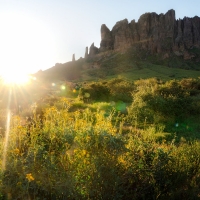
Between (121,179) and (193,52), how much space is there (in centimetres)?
15281

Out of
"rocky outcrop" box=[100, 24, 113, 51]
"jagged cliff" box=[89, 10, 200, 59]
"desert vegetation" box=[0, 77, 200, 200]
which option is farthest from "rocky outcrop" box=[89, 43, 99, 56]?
"desert vegetation" box=[0, 77, 200, 200]

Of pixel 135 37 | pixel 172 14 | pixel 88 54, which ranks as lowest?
pixel 88 54

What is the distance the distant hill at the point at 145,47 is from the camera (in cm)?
12475

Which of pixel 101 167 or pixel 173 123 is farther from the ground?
pixel 101 167

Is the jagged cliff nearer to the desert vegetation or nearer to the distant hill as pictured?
the distant hill

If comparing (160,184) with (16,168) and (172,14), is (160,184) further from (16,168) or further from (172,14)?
(172,14)

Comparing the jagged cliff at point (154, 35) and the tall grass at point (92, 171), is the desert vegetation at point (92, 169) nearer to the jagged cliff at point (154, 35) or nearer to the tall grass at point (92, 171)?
the tall grass at point (92, 171)

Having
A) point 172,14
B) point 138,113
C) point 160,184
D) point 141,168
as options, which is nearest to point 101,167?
point 141,168

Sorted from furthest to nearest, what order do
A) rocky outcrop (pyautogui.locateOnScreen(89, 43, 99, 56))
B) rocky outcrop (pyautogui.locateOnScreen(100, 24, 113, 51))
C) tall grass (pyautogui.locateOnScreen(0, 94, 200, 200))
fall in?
rocky outcrop (pyautogui.locateOnScreen(100, 24, 113, 51)) → rocky outcrop (pyautogui.locateOnScreen(89, 43, 99, 56)) → tall grass (pyautogui.locateOnScreen(0, 94, 200, 200))

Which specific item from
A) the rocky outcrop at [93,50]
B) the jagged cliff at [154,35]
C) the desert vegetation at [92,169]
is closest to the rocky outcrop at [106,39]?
the jagged cliff at [154,35]

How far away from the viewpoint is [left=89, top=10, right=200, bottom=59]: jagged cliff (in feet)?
472

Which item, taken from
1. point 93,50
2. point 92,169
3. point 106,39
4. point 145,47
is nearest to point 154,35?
point 145,47

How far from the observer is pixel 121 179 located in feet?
16.9

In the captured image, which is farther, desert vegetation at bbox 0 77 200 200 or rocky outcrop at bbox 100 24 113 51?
rocky outcrop at bbox 100 24 113 51
